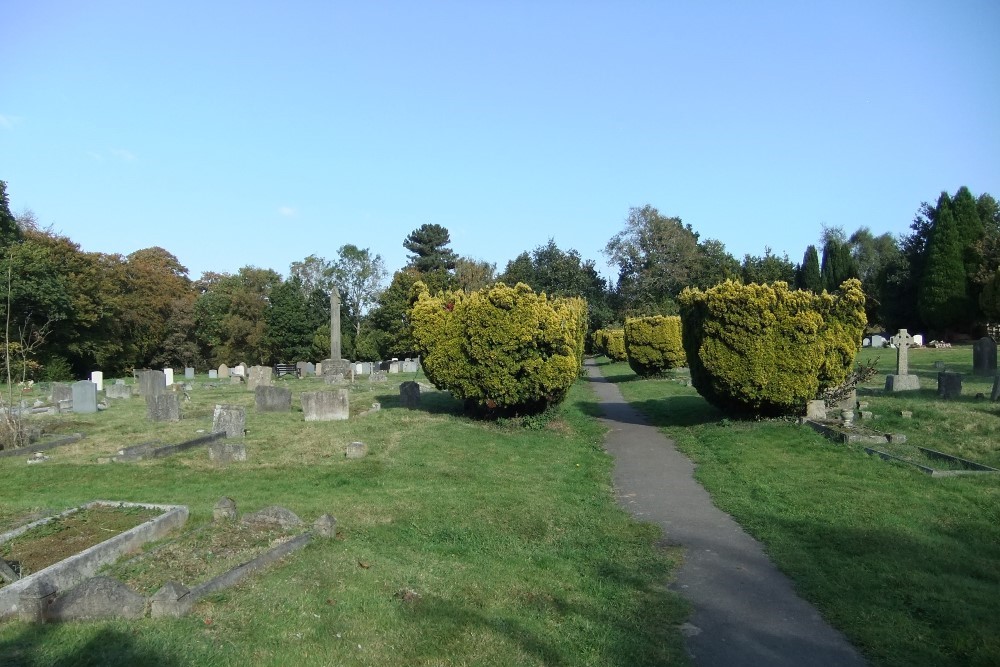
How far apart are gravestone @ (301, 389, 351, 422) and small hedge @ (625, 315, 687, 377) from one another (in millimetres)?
19606

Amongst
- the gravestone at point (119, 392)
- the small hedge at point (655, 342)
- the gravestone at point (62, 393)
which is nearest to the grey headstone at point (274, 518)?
the gravestone at point (62, 393)

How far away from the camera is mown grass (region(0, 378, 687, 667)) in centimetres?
526

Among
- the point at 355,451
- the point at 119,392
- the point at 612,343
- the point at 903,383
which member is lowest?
the point at 355,451

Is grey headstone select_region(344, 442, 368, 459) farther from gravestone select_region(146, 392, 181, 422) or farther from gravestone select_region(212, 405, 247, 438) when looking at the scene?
gravestone select_region(146, 392, 181, 422)

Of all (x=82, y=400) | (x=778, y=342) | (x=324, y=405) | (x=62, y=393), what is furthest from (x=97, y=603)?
(x=62, y=393)

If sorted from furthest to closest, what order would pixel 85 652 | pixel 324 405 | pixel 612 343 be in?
pixel 612 343 < pixel 324 405 < pixel 85 652

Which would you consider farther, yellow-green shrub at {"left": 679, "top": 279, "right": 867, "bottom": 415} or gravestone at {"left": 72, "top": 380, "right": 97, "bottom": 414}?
gravestone at {"left": 72, "top": 380, "right": 97, "bottom": 414}

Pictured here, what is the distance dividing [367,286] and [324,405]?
Answer: 57212 mm

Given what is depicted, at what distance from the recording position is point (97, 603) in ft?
18.1

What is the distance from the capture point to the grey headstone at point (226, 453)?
44.0 ft

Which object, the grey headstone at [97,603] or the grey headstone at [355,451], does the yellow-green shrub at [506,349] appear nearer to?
the grey headstone at [355,451]

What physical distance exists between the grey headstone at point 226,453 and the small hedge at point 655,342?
24873 millimetres

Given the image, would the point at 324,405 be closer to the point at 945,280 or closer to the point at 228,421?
the point at 228,421

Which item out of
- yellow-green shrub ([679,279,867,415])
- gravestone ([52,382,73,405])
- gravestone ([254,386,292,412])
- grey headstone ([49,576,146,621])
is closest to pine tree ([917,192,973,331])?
yellow-green shrub ([679,279,867,415])
